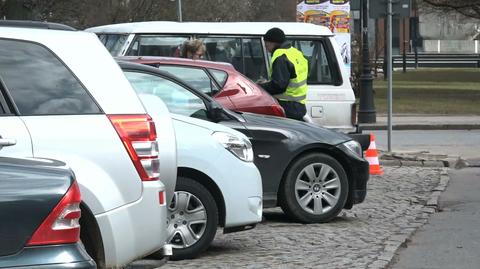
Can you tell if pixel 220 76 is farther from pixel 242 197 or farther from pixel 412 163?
pixel 412 163

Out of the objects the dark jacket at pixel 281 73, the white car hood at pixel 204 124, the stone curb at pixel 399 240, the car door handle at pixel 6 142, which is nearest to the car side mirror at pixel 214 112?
the white car hood at pixel 204 124

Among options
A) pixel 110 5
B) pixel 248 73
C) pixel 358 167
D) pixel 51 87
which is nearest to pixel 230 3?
pixel 110 5

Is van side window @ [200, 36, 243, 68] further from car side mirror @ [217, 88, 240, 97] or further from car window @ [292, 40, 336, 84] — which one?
car side mirror @ [217, 88, 240, 97]

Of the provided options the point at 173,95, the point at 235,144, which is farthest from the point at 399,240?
the point at 173,95

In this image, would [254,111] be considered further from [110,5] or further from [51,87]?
[110,5]

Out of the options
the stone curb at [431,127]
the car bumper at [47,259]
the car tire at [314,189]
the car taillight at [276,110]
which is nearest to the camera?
the car bumper at [47,259]

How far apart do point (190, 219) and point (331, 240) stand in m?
1.66

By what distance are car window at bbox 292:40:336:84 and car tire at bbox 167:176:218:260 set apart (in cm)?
559

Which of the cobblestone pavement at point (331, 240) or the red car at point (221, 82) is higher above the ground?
the red car at point (221, 82)

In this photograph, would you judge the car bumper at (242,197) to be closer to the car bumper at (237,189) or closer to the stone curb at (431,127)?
the car bumper at (237,189)

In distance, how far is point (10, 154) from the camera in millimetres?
4730

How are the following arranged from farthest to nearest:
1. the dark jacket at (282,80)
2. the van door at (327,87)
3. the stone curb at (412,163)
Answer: the stone curb at (412,163) < the van door at (327,87) < the dark jacket at (282,80)

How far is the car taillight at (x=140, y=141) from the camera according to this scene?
199 inches

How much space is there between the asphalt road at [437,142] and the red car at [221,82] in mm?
7403
